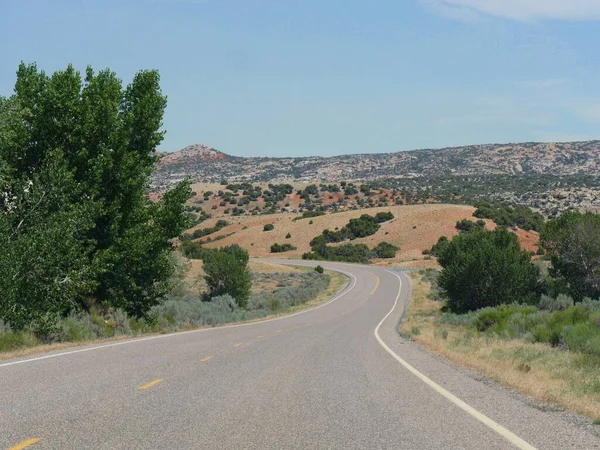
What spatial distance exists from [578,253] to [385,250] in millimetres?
58607

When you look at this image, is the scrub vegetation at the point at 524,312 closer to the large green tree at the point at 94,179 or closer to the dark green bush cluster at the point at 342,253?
the large green tree at the point at 94,179

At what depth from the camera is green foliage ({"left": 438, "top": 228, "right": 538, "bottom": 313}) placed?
1654 inches

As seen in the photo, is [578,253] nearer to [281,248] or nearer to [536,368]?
[536,368]

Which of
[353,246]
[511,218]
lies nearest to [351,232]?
[353,246]

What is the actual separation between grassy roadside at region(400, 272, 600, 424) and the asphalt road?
1.73 ft

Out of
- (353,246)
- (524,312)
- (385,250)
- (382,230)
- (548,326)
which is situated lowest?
(385,250)

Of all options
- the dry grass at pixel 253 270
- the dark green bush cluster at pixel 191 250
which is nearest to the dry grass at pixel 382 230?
the dark green bush cluster at pixel 191 250

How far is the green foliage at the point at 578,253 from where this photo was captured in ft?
141

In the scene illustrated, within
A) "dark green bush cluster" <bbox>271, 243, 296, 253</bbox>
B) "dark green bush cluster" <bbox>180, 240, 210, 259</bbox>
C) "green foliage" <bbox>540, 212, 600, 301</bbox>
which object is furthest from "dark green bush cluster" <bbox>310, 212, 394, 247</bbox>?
"green foliage" <bbox>540, 212, 600, 301</bbox>

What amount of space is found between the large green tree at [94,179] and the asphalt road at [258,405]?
7784 millimetres

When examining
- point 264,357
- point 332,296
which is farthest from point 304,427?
point 332,296

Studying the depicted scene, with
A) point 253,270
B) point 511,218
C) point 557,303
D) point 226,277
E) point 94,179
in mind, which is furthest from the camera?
point 511,218

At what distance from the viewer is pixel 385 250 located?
334 feet

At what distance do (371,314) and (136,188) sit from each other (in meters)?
21.4
